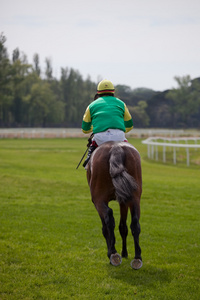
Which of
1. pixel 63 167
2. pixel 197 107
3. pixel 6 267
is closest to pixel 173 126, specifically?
pixel 197 107

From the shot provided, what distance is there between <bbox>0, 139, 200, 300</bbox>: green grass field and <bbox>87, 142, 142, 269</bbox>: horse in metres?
0.41

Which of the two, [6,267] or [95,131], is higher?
[95,131]

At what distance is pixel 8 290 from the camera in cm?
429

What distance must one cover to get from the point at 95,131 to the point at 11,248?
2118mm

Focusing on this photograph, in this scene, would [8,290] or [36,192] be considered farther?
[36,192]

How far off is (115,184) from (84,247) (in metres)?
1.71

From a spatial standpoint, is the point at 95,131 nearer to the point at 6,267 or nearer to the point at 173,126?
the point at 6,267

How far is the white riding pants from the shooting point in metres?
5.44

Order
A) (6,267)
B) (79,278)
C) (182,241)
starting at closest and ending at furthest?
(79,278), (6,267), (182,241)

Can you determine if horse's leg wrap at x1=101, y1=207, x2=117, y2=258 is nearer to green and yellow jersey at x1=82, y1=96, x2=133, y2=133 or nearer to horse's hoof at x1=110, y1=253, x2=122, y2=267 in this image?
horse's hoof at x1=110, y1=253, x2=122, y2=267

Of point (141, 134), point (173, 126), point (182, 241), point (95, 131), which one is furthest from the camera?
point (173, 126)

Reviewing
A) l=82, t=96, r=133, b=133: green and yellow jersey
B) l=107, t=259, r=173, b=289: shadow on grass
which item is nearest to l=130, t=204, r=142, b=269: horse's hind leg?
l=107, t=259, r=173, b=289: shadow on grass

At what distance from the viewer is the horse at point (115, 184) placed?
477 cm

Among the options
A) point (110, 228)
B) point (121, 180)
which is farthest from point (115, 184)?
point (110, 228)
